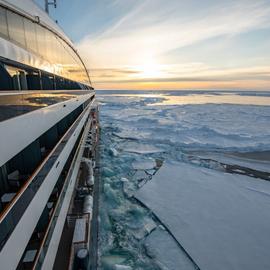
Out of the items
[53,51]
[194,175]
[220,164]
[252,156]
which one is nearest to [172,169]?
[194,175]

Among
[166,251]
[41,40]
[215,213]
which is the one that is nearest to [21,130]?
[41,40]

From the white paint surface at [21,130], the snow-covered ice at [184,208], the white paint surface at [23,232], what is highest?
the white paint surface at [21,130]

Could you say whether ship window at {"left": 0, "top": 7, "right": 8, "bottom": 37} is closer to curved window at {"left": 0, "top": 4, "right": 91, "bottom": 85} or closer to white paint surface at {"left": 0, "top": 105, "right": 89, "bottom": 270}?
curved window at {"left": 0, "top": 4, "right": 91, "bottom": 85}

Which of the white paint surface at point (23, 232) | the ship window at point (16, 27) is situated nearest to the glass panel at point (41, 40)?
the ship window at point (16, 27)

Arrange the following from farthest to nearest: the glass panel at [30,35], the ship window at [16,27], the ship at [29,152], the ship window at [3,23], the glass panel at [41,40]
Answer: the glass panel at [41,40] → the glass panel at [30,35] → the ship window at [16,27] → the ship window at [3,23] → the ship at [29,152]

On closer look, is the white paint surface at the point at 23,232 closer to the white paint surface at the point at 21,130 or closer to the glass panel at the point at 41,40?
the white paint surface at the point at 21,130

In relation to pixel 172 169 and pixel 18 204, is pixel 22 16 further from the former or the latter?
pixel 172 169
